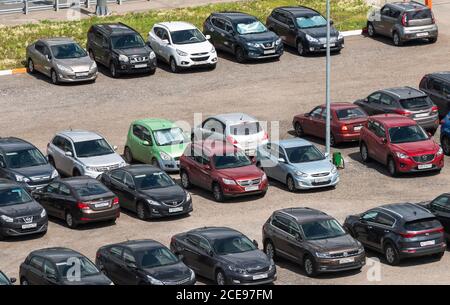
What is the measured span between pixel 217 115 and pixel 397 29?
43.6 feet

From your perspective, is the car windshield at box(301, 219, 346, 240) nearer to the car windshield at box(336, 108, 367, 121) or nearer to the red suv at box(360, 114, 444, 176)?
the red suv at box(360, 114, 444, 176)

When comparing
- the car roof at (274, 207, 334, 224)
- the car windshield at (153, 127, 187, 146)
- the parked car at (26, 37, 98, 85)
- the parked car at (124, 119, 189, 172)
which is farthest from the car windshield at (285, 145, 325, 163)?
the parked car at (26, 37, 98, 85)

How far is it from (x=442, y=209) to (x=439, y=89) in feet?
41.0

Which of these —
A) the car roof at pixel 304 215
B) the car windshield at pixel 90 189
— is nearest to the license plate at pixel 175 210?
the car windshield at pixel 90 189

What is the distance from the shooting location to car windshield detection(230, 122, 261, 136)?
151ft

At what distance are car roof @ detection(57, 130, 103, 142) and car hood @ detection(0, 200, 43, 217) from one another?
553 centimetres

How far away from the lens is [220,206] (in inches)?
1642

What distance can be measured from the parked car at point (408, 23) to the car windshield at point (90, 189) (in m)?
21.4

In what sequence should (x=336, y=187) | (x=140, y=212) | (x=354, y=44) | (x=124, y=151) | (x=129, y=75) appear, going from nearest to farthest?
1. (x=140, y=212)
2. (x=336, y=187)
3. (x=124, y=151)
4. (x=129, y=75)
5. (x=354, y=44)

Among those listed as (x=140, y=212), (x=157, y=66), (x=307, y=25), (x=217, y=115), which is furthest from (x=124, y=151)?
(x=307, y=25)

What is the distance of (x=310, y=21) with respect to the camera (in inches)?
2265

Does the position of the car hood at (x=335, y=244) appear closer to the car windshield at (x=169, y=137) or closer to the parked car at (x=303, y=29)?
the car windshield at (x=169, y=137)

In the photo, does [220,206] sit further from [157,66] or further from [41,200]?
[157,66]

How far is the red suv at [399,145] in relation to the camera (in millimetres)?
43969
